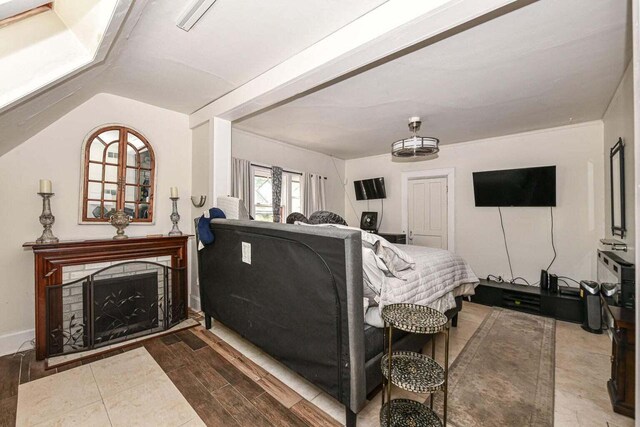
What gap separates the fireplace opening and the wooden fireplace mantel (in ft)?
0.69

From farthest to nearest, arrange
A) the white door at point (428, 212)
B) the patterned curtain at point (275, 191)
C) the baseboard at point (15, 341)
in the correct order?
the white door at point (428, 212), the patterned curtain at point (275, 191), the baseboard at point (15, 341)

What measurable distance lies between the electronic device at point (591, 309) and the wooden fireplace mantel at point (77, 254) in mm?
4487

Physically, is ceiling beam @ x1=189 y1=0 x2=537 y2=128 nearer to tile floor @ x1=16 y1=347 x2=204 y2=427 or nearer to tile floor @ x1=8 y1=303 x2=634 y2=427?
tile floor @ x1=8 y1=303 x2=634 y2=427

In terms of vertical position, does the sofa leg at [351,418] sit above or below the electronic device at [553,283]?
below

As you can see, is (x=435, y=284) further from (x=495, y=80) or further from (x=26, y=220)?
(x=26, y=220)

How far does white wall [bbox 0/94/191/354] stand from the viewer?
2.29 meters

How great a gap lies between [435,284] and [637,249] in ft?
4.27

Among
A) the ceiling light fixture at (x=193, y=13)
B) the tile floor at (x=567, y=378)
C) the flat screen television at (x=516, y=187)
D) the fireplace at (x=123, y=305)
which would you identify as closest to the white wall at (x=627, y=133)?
the flat screen television at (x=516, y=187)

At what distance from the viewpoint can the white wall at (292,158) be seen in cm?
413

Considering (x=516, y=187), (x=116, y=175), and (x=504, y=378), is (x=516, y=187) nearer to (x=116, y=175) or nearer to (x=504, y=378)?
(x=504, y=378)

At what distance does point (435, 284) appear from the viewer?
7.31 ft

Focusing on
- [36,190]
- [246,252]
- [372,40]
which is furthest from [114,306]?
[372,40]

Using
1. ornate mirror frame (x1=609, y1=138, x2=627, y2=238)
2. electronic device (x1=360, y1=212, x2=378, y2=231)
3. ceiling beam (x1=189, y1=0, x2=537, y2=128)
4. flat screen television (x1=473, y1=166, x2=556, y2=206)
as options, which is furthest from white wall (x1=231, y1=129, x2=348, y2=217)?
ornate mirror frame (x1=609, y1=138, x2=627, y2=238)

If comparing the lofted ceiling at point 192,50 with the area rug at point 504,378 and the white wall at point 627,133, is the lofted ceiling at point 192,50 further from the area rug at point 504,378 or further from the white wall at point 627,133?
the area rug at point 504,378
